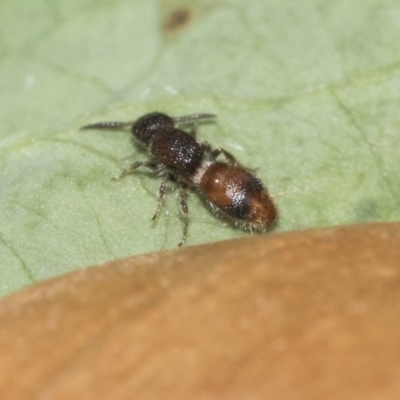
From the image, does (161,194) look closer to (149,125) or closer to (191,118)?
(149,125)

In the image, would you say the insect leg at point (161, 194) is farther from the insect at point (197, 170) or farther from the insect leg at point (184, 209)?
the insect leg at point (184, 209)

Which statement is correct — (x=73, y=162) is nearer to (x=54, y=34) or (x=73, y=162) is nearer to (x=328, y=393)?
(x=54, y=34)

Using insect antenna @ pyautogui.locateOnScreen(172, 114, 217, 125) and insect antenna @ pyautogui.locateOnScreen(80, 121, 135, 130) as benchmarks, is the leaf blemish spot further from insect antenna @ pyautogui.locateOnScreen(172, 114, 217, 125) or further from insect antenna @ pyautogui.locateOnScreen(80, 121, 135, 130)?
insect antenna @ pyautogui.locateOnScreen(80, 121, 135, 130)

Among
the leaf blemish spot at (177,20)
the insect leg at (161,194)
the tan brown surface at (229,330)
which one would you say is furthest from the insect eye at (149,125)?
the tan brown surface at (229,330)

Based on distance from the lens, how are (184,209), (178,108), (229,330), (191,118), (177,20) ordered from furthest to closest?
(177,20)
(178,108)
(191,118)
(184,209)
(229,330)

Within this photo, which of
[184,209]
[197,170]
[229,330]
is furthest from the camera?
[197,170]

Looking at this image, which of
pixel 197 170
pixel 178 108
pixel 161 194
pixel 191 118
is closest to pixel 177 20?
pixel 178 108

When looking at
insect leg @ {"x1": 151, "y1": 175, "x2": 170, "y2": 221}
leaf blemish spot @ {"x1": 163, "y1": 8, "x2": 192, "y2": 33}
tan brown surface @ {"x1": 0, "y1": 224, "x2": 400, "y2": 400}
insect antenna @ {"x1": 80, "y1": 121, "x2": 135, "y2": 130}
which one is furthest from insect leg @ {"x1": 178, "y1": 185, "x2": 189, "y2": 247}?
tan brown surface @ {"x1": 0, "y1": 224, "x2": 400, "y2": 400}
